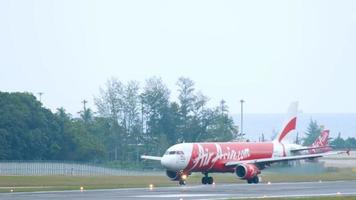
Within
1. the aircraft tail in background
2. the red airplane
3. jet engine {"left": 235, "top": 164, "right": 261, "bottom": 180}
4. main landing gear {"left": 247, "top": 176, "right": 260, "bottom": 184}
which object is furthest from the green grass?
the aircraft tail in background

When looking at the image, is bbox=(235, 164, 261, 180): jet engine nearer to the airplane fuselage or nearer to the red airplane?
the red airplane

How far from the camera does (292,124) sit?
306ft

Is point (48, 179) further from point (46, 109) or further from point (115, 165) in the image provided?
point (46, 109)

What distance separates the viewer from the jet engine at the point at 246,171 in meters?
81.1

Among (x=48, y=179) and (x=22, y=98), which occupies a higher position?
(x=22, y=98)

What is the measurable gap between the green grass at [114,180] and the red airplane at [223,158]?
1316 millimetres

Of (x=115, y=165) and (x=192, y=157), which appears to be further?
(x=115, y=165)

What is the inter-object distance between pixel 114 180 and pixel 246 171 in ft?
34.5

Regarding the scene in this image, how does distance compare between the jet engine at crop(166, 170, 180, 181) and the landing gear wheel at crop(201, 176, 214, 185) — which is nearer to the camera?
the jet engine at crop(166, 170, 180, 181)

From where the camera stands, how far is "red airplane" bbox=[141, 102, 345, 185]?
79875mm

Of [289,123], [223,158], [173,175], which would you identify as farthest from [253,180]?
[289,123]

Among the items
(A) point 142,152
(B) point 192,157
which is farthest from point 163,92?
(B) point 192,157

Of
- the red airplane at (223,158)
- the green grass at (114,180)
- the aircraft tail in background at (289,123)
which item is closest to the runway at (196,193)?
the green grass at (114,180)

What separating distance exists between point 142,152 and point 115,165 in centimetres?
3067
